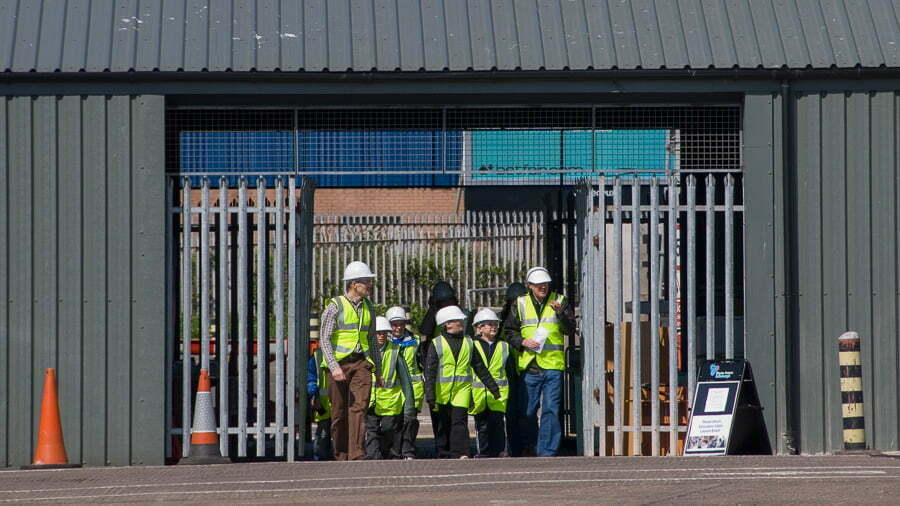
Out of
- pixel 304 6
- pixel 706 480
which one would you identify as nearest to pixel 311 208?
pixel 304 6

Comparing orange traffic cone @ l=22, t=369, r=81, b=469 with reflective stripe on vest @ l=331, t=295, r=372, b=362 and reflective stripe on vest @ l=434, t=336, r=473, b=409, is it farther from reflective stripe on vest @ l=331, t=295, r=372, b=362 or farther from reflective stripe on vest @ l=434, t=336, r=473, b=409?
reflective stripe on vest @ l=434, t=336, r=473, b=409

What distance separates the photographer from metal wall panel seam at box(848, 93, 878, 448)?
12695 mm

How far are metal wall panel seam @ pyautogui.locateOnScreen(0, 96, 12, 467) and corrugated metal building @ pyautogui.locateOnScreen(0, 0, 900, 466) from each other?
0.02 metres

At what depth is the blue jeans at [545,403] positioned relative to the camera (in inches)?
523

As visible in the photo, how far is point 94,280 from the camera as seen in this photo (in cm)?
1251

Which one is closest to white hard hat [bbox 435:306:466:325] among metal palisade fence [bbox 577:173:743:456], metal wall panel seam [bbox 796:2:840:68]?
metal palisade fence [bbox 577:173:743:456]

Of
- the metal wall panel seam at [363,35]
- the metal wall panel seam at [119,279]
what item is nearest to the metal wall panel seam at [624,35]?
the metal wall panel seam at [363,35]

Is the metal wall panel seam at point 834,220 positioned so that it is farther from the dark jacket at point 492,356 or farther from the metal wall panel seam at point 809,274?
the dark jacket at point 492,356

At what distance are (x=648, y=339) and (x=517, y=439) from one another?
1.79 metres

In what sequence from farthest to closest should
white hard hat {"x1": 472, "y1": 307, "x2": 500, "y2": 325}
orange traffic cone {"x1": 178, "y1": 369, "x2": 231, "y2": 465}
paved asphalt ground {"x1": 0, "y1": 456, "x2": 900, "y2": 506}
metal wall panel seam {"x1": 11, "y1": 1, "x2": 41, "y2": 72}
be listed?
1. white hard hat {"x1": 472, "y1": 307, "x2": 500, "y2": 325}
2. metal wall panel seam {"x1": 11, "y1": 1, "x2": 41, "y2": 72}
3. orange traffic cone {"x1": 178, "y1": 369, "x2": 231, "y2": 465}
4. paved asphalt ground {"x1": 0, "y1": 456, "x2": 900, "y2": 506}

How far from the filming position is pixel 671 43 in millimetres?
12773

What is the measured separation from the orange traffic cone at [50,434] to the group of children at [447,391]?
270cm

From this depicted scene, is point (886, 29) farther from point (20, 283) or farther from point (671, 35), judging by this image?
point (20, 283)

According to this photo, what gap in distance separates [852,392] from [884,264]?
1.35 m
